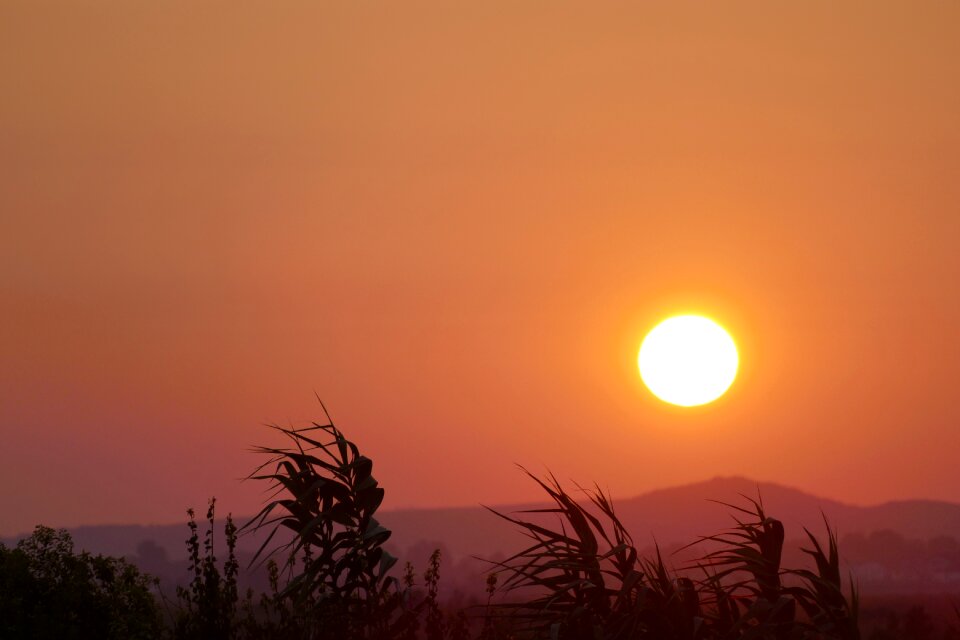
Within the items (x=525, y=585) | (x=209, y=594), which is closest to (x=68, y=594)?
(x=209, y=594)

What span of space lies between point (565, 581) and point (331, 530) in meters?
2.59

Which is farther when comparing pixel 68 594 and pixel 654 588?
pixel 68 594

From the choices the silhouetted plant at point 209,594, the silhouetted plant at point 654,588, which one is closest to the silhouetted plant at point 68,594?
the silhouetted plant at point 209,594

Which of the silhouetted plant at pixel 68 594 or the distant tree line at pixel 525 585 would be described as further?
the silhouetted plant at pixel 68 594

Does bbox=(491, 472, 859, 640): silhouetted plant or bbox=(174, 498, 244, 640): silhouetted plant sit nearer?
bbox=(491, 472, 859, 640): silhouetted plant

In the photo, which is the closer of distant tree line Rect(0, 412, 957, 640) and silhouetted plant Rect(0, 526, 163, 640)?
distant tree line Rect(0, 412, 957, 640)

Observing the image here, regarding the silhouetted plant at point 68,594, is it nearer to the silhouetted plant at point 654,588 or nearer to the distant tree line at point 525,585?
the distant tree line at point 525,585

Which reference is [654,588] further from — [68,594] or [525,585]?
[68,594]

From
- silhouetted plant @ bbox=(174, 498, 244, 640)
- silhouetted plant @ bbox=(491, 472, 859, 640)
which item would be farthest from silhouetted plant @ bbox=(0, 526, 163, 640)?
silhouetted plant @ bbox=(491, 472, 859, 640)

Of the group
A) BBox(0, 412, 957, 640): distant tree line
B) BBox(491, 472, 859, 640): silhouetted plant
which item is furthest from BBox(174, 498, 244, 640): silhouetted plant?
BBox(491, 472, 859, 640): silhouetted plant

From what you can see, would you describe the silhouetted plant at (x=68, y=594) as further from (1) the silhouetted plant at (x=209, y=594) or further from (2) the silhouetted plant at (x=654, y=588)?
(2) the silhouetted plant at (x=654, y=588)

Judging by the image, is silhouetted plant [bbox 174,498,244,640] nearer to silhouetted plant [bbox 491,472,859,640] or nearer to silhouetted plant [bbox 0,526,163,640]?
silhouetted plant [bbox 0,526,163,640]

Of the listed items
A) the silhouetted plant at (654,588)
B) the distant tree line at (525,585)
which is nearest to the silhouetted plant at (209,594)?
the distant tree line at (525,585)

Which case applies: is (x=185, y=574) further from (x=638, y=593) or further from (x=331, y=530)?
(x=638, y=593)
